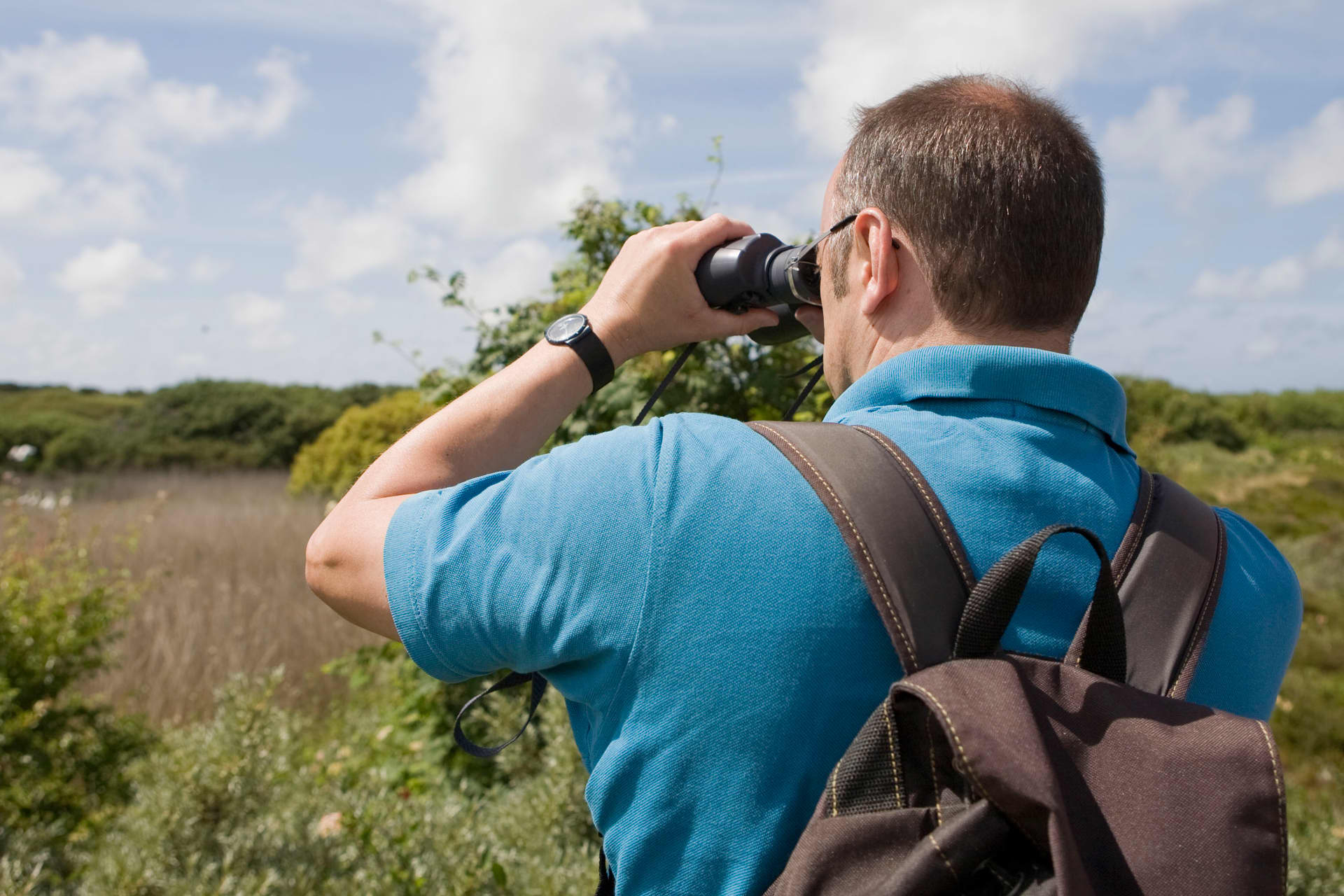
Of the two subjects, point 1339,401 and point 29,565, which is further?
point 1339,401

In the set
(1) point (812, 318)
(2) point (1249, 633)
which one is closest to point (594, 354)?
(1) point (812, 318)

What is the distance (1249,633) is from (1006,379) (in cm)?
43

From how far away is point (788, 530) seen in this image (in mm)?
1053

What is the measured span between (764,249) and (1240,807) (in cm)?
98

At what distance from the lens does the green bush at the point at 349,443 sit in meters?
11.2

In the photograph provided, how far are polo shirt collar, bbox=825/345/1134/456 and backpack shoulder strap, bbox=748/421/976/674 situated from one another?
0.17 metres

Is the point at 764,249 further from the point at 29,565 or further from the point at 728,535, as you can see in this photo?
the point at 29,565

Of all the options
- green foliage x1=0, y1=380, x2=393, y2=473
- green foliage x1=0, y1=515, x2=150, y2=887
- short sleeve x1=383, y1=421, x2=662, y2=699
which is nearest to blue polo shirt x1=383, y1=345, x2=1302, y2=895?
short sleeve x1=383, y1=421, x2=662, y2=699

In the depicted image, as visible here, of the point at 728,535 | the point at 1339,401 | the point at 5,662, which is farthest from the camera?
the point at 1339,401

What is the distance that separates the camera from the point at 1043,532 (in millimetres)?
993

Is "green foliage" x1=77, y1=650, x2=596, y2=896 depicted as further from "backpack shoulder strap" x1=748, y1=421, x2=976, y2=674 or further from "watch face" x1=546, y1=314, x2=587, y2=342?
"backpack shoulder strap" x1=748, y1=421, x2=976, y2=674

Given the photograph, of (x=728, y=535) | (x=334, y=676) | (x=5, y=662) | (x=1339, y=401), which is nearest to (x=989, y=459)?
(x=728, y=535)

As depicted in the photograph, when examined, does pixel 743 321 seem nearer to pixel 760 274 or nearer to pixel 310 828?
pixel 760 274

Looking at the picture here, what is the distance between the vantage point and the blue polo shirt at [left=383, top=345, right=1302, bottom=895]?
1047 millimetres
